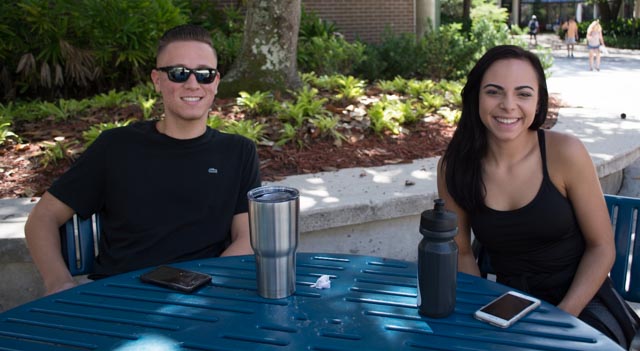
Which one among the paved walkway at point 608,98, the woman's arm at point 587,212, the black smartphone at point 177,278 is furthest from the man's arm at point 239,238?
the paved walkway at point 608,98

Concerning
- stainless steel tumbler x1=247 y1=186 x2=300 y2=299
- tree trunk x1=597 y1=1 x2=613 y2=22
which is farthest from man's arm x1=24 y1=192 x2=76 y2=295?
tree trunk x1=597 y1=1 x2=613 y2=22

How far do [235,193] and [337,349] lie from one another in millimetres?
1219

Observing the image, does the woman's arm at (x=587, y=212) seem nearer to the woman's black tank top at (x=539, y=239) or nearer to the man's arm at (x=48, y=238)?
the woman's black tank top at (x=539, y=239)

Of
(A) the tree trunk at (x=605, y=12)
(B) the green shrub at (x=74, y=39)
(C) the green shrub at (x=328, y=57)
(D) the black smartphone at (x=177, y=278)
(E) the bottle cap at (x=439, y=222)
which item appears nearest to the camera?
(E) the bottle cap at (x=439, y=222)

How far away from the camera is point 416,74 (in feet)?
36.4

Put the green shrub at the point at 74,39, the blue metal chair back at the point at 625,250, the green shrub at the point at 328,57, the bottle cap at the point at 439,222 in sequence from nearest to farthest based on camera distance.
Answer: the bottle cap at the point at 439,222 < the blue metal chair back at the point at 625,250 < the green shrub at the point at 74,39 < the green shrub at the point at 328,57

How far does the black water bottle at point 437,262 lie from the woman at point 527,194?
81cm

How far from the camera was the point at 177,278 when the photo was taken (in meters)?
2.08

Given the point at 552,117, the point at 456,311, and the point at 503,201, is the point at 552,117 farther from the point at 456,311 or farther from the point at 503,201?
the point at 456,311

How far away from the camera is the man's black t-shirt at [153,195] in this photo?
2.61 meters

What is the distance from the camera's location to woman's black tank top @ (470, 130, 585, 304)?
2457 millimetres

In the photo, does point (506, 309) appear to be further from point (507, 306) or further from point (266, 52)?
point (266, 52)

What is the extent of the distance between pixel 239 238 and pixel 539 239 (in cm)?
123

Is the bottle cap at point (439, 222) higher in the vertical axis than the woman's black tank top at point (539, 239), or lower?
higher
